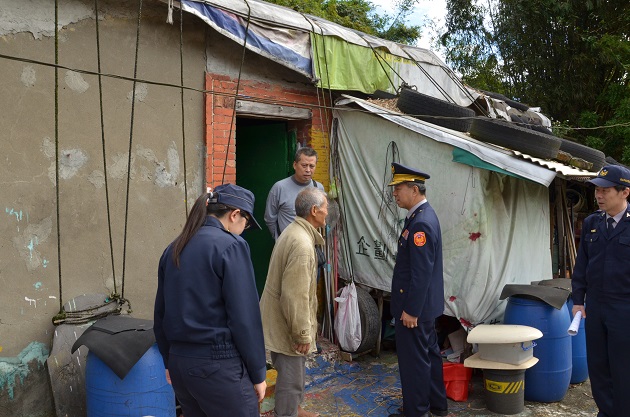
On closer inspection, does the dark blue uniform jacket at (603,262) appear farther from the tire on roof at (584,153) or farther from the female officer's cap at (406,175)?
the tire on roof at (584,153)

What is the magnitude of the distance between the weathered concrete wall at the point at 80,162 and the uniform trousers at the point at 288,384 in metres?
1.73

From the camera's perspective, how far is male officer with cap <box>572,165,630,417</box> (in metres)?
4.25

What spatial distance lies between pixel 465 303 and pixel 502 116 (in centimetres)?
353

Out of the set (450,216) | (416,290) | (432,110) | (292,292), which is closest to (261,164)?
(432,110)

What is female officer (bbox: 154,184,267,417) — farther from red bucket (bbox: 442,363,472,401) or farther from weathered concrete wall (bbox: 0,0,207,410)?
red bucket (bbox: 442,363,472,401)

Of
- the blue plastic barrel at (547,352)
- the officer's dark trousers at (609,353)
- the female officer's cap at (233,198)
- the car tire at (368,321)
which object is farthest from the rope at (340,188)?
the female officer's cap at (233,198)

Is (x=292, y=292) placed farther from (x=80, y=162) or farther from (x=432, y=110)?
(x=432, y=110)

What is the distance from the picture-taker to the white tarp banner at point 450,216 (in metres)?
5.76

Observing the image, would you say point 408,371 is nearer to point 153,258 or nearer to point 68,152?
point 153,258

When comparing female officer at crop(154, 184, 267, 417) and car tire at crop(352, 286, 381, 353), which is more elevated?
female officer at crop(154, 184, 267, 417)

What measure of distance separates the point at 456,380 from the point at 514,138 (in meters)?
2.47

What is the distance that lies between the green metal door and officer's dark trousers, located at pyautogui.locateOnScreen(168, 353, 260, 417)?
400 cm

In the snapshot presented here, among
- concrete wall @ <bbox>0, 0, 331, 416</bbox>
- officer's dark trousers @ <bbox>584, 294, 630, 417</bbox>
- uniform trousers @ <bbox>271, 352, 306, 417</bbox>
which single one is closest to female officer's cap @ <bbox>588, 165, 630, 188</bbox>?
officer's dark trousers @ <bbox>584, 294, 630, 417</bbox>

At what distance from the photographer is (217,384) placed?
2764 millimetres
